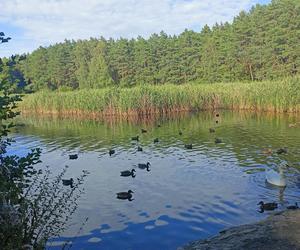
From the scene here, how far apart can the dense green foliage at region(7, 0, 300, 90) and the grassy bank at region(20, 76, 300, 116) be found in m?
17.5

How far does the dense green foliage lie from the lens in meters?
56.2

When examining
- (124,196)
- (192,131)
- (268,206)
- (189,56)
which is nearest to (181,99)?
(192,131)

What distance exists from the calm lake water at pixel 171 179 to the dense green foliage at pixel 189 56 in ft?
93.1

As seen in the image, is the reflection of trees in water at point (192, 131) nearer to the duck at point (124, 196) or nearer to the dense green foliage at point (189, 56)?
the duck at point (124, 196)

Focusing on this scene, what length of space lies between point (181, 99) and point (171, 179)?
26.2 meters

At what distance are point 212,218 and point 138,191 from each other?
3.86m

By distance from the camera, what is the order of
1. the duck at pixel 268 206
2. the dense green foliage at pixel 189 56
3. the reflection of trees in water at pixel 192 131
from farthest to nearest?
the dense green foliage at pixel 189 56, the reflection of trees in water at pixel 192 131, the duck at pixel 268 206

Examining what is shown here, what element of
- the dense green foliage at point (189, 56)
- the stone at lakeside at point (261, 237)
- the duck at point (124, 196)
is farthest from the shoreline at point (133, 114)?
the stone at lakeside at point (261, 237)

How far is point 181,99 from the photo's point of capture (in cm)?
4125

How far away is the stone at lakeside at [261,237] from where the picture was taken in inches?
317

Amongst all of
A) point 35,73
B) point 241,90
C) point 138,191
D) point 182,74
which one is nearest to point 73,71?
point 35,73

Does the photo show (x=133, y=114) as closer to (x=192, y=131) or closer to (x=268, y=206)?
(x=192, y=131)

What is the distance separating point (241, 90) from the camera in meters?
40.4

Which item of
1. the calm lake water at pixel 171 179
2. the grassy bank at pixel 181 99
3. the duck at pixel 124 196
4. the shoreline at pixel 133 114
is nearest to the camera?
the calm lake water at pixel 171 179
